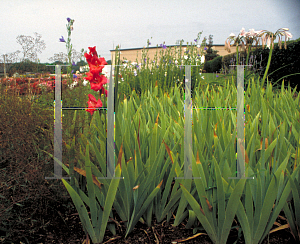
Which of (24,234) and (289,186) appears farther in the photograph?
(24,234)

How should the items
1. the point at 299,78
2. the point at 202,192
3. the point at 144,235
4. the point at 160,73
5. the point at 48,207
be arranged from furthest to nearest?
1. the point at 299,78
2. the point at 160,73
3. the point at 48,207
4. the point at 144,235
5. the point at 202,192

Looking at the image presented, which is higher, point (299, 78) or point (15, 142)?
point (299, 78)

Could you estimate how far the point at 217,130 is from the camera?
1.39 meters

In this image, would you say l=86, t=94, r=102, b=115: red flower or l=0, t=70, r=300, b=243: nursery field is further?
l=86, t=94, r=102, b=115: red flower

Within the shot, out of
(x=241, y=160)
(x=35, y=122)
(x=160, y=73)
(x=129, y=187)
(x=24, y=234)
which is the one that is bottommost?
(x=24, y=234)

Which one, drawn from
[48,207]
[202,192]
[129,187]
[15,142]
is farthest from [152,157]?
[15,142]

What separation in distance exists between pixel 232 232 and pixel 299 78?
599 centimetres

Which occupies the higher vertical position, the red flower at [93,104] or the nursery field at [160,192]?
the red flower at [93,104]

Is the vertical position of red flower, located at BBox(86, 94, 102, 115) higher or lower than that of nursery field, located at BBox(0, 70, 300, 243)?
higher

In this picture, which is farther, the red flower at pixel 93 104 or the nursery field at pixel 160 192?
the red flower at pixel 93 104

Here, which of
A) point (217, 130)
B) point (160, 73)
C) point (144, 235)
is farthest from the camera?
point (160, 73)

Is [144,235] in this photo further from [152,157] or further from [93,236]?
A: [152,157]

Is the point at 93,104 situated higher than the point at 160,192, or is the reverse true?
the point at 93,104

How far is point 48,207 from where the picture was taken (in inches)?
50.2
